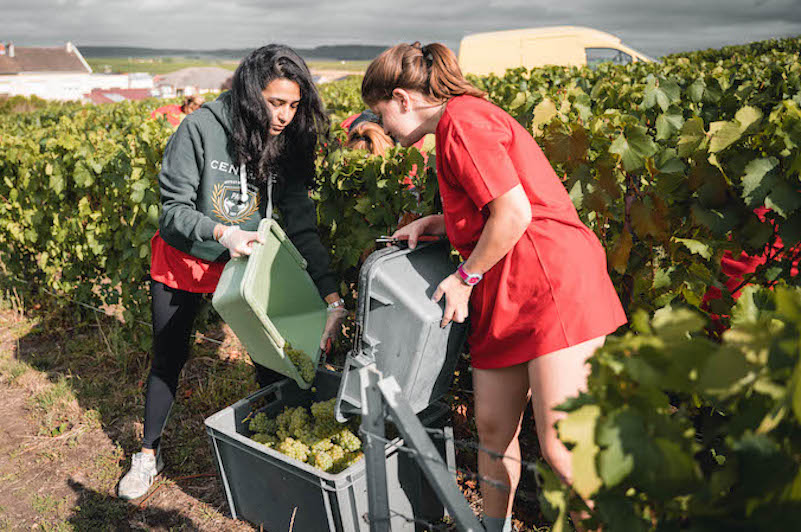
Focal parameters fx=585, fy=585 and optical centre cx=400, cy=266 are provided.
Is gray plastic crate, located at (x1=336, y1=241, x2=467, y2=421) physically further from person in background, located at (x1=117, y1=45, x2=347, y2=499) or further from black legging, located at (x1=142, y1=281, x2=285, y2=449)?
black legging, located at (x1=142, y1=281, x2=285, y2=449)

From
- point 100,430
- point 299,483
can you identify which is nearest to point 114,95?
point 100,430

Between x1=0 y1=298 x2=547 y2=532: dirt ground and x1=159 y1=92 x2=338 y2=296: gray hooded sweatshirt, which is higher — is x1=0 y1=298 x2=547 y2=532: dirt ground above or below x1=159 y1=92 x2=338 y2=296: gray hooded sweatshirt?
below

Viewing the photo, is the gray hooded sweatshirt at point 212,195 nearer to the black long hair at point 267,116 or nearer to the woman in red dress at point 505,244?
the black long hair at point 267,116

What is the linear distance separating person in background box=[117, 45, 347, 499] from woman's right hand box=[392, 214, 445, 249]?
0.60 meters

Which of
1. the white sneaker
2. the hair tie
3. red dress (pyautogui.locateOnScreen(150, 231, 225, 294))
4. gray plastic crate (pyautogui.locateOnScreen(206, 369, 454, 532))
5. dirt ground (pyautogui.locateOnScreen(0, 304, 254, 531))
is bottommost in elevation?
dirt ground (pyautogui.locateOnScreen(0, 304, 254, 531))

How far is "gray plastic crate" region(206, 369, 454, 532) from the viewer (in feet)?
7.16

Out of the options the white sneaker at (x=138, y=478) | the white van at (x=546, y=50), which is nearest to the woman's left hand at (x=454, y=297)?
the white sneaker at (x=138, y=478)

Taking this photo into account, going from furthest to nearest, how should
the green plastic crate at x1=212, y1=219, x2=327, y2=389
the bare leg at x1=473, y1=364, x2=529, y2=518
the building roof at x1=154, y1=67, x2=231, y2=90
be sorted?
the building roof at x1=154, y1=67, x2=231, y2=90 → the green plastic crate at x1=212, y1=219, x2=327, y2=389 → the bare leg at x1=473, y1=364, x2=529, y2=518

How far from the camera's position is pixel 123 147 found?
4289 millimetres

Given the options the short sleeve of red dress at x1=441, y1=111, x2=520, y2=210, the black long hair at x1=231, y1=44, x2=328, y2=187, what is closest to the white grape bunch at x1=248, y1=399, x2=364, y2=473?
the black long hair at x1=231, y1=44, x2=328, y2=187

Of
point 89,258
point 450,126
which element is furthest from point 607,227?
point 89,258

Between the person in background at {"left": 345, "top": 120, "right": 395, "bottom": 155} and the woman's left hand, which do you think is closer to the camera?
the woman's left hand

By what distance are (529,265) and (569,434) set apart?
3.06ft

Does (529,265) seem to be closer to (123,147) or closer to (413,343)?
(413,343)
